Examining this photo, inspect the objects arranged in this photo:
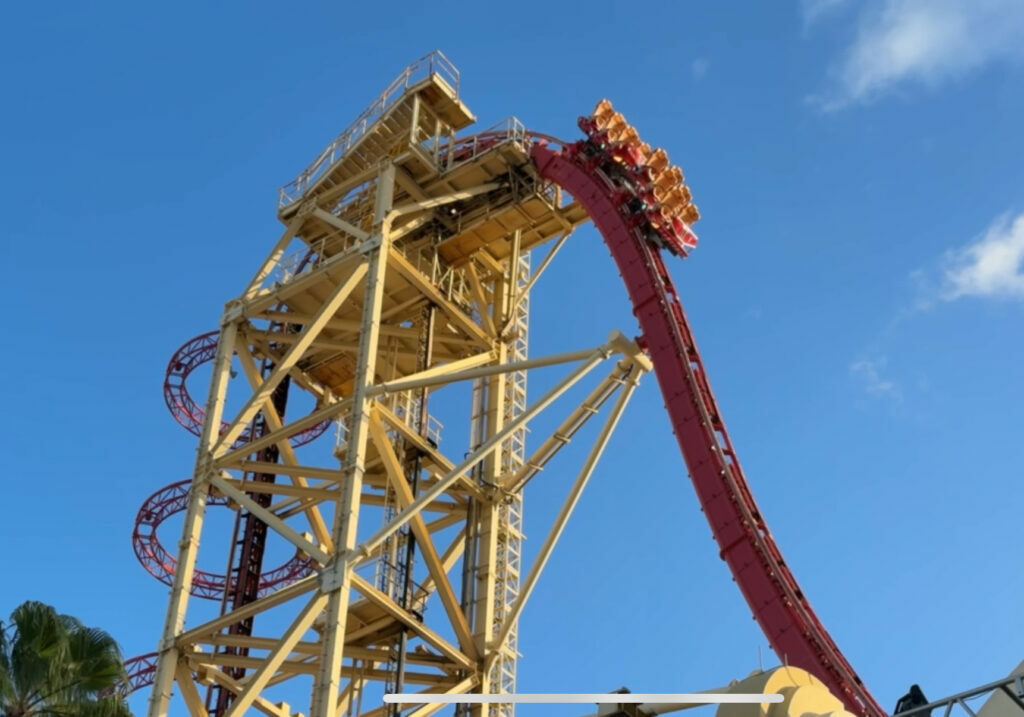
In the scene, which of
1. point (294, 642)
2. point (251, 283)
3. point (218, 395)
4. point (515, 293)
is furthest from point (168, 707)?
point (515, 293)

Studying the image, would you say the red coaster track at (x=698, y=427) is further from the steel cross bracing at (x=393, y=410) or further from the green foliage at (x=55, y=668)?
the green foliage at (x=55, y=668)

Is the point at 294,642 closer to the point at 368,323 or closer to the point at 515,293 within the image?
the point at 368,323

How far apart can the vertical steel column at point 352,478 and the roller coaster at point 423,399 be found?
0.14 feet

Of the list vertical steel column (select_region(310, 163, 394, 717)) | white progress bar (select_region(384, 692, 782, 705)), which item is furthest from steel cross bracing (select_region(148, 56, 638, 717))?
white progress bar (select_region(384, 692, 782, 705))

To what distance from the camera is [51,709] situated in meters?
20.0

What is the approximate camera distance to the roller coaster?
23922 millimetres

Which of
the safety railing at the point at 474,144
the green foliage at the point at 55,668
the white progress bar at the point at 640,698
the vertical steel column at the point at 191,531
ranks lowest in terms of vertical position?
the white progress bar at the point at 640,698

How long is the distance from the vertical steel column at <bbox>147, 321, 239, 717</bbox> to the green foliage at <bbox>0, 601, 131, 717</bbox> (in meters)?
2.75

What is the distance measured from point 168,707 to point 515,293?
445 inches

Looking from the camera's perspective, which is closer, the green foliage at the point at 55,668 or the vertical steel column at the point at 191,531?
the green foliage at the point at 55,668

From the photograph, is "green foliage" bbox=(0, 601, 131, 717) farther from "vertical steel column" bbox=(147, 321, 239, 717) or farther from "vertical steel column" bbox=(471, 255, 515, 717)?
"vertical steel column" bbox=(471, 255, 515, 717)

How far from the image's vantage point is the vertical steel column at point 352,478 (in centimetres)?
2181

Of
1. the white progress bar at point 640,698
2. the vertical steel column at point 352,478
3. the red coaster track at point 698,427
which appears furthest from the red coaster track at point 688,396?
the white progress bar at point 640,698

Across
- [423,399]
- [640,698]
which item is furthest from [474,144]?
[640,698]
